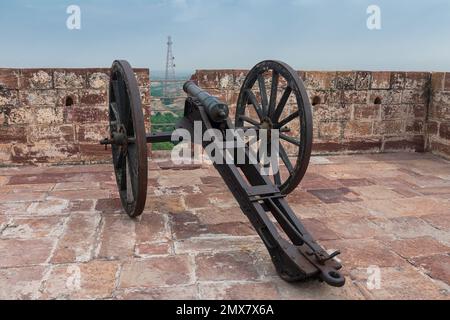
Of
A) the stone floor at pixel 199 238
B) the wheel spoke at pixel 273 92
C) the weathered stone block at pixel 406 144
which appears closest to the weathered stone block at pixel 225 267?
the stone floor at pixel 199 238

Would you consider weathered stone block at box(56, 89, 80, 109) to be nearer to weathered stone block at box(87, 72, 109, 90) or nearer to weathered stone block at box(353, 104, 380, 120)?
weathered stone block at box(87, 72, 109, 90)

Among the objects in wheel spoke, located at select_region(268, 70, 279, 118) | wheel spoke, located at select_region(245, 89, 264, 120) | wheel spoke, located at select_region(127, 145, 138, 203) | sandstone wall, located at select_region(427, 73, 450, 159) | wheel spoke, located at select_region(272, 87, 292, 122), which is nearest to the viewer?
wheel spoke, located at select_region(127, 145, 138, 203)

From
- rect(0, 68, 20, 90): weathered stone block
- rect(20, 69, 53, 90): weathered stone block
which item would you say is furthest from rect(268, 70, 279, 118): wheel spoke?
rect(0, 68, 20, 90): weathered stone block

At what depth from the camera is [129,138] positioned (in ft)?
11.0

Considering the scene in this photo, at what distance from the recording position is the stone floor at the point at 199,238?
251cm

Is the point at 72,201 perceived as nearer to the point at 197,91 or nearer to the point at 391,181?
the point at 197,91

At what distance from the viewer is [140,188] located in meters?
3.10

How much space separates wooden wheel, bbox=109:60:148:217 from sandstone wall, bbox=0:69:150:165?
1.48 metres

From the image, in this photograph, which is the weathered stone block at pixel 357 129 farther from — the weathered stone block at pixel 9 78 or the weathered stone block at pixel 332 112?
the weathered stone block at pixel 9 78

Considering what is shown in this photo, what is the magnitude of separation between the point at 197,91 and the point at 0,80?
2.64 meters

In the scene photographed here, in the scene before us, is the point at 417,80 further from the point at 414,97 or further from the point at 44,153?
the point at 44,153

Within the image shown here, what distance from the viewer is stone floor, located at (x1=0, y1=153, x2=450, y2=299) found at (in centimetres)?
251

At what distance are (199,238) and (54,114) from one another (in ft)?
10.1

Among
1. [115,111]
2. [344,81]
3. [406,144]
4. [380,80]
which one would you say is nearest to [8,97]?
[115,111]
